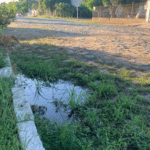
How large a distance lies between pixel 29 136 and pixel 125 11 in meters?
19.8

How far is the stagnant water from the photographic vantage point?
2555 mm

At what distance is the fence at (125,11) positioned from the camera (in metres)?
18.0

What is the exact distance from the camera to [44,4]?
38406 mm

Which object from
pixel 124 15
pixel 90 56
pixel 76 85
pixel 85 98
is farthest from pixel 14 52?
pixel 124 15

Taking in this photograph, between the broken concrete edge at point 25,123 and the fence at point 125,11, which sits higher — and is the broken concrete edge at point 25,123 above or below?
below

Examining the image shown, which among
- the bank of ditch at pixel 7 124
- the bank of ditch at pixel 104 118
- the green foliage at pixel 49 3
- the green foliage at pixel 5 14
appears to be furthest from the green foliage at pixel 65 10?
the bank of ditch at pixel 7 124

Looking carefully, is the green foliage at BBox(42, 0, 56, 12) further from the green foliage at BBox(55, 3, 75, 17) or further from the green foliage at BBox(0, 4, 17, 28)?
the green foliage at BBox(0, 4, 17, 28)

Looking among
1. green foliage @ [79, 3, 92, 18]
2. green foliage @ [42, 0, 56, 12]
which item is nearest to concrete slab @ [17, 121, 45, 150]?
green foliage @ [79, 3, 92, 18]

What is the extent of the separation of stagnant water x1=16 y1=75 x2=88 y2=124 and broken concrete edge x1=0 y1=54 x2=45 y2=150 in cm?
32

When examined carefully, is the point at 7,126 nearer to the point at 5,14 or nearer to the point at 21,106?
the point at 21,106

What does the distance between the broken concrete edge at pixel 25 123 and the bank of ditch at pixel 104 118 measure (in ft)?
0.47

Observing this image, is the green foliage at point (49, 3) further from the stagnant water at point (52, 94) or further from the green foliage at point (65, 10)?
the stagnant water at point (52, 94)

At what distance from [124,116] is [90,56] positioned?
3.11 meters

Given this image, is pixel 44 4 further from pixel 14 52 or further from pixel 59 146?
pixel 59 146
